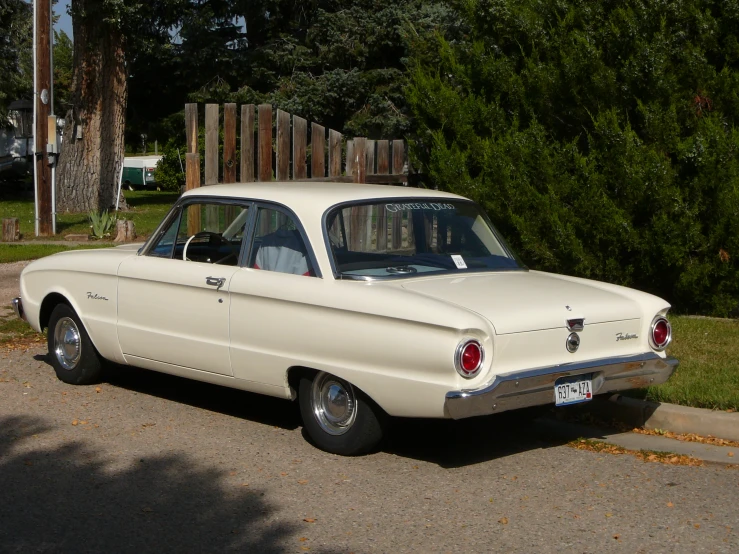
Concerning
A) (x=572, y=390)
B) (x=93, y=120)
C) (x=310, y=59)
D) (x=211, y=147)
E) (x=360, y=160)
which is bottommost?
(x=572, y=390)

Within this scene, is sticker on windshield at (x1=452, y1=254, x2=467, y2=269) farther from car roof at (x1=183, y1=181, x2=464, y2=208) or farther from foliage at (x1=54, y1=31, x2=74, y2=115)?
foliage at (x1=54, y1=31, x2=74, y2=115)

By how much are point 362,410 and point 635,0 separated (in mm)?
6419

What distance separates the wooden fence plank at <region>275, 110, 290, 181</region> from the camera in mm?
11852

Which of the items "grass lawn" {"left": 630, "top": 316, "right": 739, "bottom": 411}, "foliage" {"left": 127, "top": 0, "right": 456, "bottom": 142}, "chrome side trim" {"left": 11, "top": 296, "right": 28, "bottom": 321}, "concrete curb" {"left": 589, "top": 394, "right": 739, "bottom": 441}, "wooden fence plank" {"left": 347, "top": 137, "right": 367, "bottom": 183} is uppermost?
"foliage" {"left": 127, "top": 0, "right": 456, "bottom": 142}

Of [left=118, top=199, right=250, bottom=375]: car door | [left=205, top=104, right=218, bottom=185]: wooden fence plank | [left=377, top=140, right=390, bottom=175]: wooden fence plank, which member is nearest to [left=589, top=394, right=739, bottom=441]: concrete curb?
[left=118, top=199, right=250, bottom=375]: car door

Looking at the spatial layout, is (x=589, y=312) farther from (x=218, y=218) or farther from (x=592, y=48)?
(x=592, y=48)

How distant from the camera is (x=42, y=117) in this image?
2066 cm

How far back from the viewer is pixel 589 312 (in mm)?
6395

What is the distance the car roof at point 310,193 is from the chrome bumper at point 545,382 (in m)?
1.73

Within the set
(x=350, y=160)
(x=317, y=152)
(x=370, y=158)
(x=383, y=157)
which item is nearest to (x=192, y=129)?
(x=317, y=152)

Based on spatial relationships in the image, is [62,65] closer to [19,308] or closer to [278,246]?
[19,308]

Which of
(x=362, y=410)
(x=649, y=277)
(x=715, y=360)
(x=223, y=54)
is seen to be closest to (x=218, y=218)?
(x=362, y=410)

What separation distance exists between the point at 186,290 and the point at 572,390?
2654mm

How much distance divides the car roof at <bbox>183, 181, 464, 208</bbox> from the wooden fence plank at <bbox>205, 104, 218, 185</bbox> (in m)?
3.11
